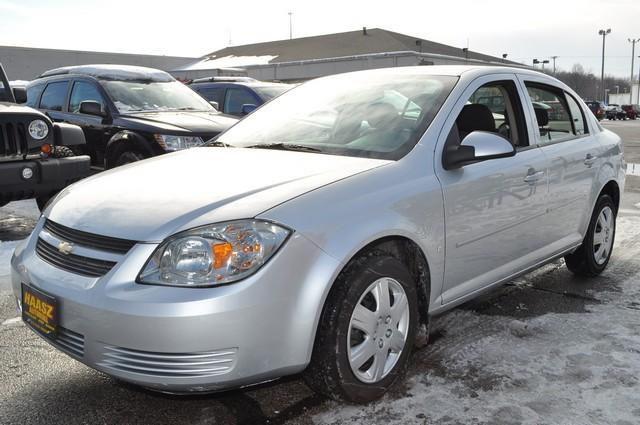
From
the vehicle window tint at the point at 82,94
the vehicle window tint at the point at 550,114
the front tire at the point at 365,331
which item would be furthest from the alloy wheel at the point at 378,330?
the vehicle window tint at the point at 82,94

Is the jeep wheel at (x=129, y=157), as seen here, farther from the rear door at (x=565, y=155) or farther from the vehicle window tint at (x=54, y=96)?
the rear door at (x=565, y=155)

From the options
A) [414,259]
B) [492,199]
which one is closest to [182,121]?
[492,199]

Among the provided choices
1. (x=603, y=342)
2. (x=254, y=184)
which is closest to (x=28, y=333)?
(x=254, y=184)

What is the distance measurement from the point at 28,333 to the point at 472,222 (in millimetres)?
2693

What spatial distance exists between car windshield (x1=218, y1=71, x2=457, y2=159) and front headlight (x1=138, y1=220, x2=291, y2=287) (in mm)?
943

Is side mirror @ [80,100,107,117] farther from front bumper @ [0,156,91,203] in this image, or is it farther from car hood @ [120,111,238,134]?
front bumper @ [0,156,91,203]

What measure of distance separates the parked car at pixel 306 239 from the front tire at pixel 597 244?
2.96ft

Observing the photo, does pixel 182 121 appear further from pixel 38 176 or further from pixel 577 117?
pixel 577 117

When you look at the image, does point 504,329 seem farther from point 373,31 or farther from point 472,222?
point 373,31

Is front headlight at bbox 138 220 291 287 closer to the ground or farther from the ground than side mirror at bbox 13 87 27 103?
closer to the ground

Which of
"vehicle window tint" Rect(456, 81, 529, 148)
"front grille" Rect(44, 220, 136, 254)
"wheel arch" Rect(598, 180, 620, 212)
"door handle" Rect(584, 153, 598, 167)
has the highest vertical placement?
"vehicle window tint" Rect(456, 81, 529, 148)

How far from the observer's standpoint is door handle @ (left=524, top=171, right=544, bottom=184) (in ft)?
12.5

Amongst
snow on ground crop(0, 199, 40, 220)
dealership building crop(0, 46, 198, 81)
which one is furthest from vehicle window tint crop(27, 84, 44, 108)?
dealership building crop(0, 46, 198, 81)

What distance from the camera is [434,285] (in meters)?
3.21
